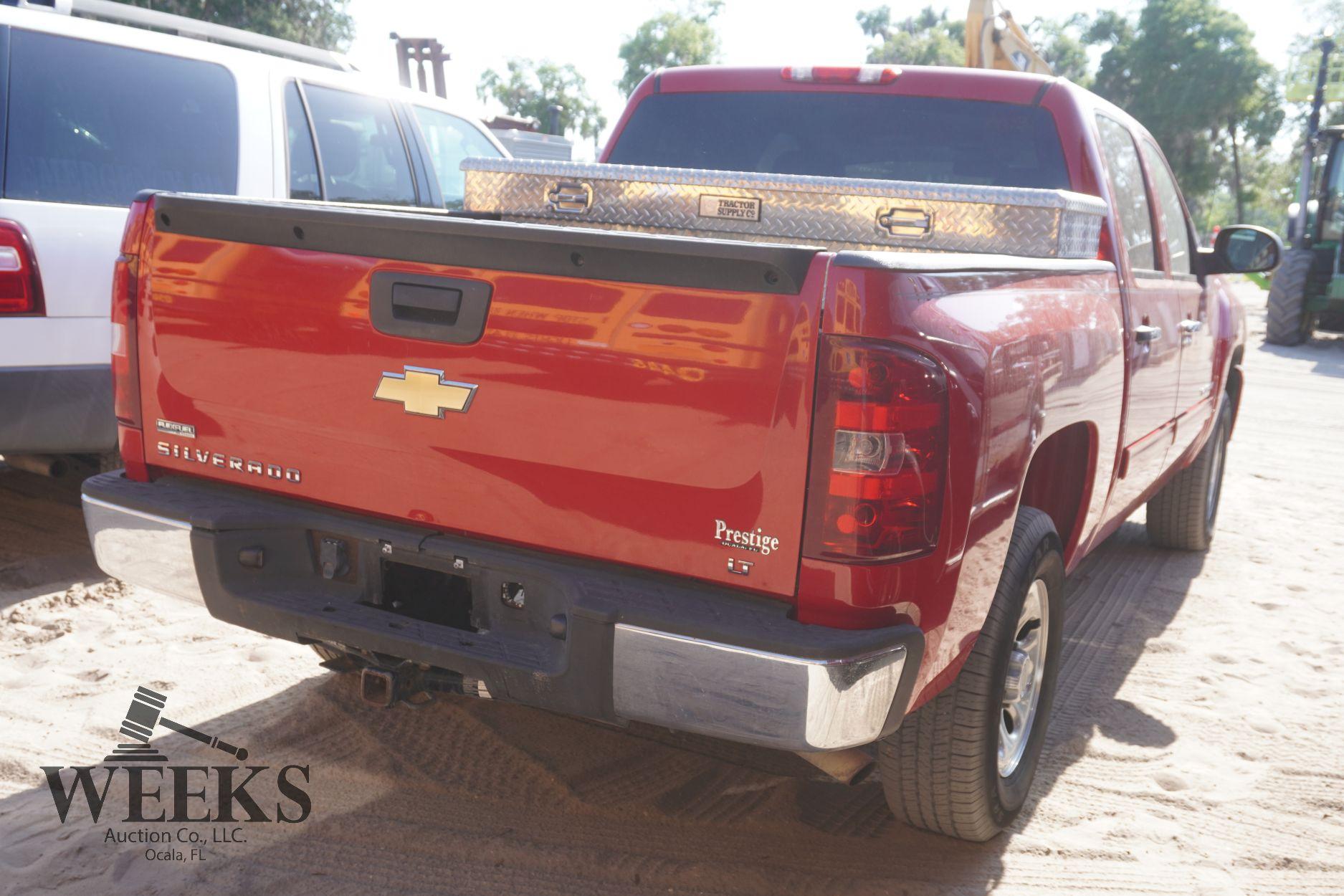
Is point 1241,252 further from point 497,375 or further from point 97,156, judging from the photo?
point 97,156

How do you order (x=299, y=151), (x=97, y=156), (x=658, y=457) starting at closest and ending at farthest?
(x=658, y=457) → (x=97, y=156) → (x=299, y=151)

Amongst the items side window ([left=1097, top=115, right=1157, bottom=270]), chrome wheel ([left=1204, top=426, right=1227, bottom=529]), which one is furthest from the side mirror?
chrome wheel ([left=1204, top=426, right=1227, bottom=529])

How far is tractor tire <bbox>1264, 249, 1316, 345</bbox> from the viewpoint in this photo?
52.5 ft

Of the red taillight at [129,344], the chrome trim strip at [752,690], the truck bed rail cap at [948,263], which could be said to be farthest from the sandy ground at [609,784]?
the truck bed rail cap at [948,263]

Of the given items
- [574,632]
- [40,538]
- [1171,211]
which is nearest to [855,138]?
[1171,211]

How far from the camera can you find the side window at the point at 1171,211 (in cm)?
450

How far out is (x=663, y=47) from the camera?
197 ft

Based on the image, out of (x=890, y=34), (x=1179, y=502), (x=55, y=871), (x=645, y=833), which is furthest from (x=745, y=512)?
(x=890, y=34)

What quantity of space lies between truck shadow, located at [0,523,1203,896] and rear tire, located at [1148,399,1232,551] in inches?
88.4

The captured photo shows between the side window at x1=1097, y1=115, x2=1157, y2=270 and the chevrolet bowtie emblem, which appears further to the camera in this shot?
the side window at x1=1097, y1=115, x2=1157, y2=270

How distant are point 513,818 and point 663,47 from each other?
61028 mm

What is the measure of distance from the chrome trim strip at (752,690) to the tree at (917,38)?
175ft

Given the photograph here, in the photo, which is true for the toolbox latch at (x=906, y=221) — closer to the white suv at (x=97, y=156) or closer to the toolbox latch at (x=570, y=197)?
the toolbox latch at (x=570, y=197)

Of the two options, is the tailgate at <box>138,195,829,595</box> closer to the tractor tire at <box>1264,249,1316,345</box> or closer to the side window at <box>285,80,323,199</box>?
the side window at <box>285,80,323,199</box>
